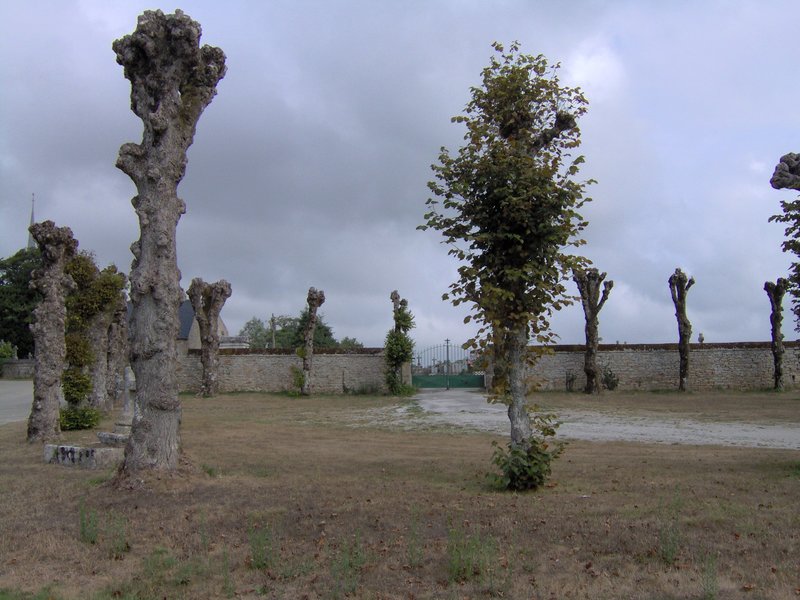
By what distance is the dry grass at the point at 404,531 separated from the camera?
469 cm

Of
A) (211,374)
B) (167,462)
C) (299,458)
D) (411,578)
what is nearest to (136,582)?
(411,578)

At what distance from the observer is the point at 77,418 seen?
1538 centimetres

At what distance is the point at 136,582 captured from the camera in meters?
4.93

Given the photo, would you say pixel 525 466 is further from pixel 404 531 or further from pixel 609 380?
pixel 609 380

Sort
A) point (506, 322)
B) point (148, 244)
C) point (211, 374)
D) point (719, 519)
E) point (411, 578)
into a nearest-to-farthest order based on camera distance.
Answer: point (411, 578)
point (719, 519)
point (506, 322)
point (148, 244)
point (211, 374)

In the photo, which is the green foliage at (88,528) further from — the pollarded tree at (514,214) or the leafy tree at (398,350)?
the leafy tree at (398,350)

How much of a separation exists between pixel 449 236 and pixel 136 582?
501 cm

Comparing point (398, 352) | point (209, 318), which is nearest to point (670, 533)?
point (398, 352)

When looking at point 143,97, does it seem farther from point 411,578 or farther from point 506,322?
point 411,578

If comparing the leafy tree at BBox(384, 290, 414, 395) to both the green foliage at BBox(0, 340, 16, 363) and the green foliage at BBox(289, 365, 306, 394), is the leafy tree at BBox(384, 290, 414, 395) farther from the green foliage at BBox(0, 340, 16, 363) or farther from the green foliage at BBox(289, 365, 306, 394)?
the green foliage at BBox(0, 340, 16, 363)

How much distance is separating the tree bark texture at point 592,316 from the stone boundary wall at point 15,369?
38.3m

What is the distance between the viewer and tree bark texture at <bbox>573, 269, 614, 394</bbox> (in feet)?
87.8

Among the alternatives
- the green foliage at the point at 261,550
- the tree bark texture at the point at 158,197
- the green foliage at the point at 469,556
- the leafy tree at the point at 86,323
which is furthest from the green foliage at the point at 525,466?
the leafy tree at the point at 86,323

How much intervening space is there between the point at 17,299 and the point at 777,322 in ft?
152
